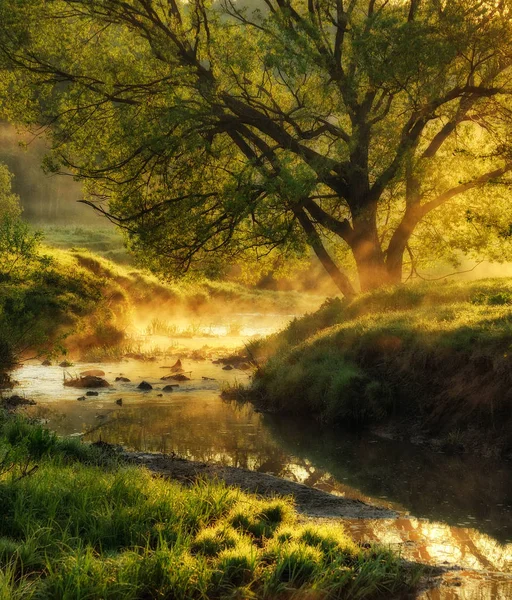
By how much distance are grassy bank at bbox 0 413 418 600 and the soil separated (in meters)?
1.47

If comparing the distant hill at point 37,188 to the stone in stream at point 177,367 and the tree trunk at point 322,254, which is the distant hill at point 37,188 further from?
the tree trunk at point 322,254

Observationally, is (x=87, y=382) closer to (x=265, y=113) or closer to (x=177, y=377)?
(x=177, y=377)

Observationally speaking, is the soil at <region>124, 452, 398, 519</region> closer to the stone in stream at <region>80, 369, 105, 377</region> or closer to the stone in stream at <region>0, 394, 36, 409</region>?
the stone in stream at <region>0, 394, 36, 409</region>

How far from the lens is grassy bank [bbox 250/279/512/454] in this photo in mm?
17469

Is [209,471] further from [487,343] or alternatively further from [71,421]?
[487,343]

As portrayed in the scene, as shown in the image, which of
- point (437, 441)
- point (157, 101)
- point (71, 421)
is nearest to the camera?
point (437, 441)

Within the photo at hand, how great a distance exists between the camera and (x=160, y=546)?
9000 millimetres

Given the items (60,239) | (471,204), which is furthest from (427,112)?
(60,239)

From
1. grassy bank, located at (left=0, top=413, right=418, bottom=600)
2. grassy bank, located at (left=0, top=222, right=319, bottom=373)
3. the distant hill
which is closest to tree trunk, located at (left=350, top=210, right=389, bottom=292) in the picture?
grassy bank, located at (left=0, top=222, right=319, bottom=373)

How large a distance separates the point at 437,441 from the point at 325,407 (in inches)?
149

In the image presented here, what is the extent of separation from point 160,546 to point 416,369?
11.8m

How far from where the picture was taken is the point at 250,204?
23469 millimetres

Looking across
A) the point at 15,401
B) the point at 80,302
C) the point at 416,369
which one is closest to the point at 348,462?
the point at 416,369

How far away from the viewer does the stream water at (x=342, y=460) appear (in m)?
10.9
